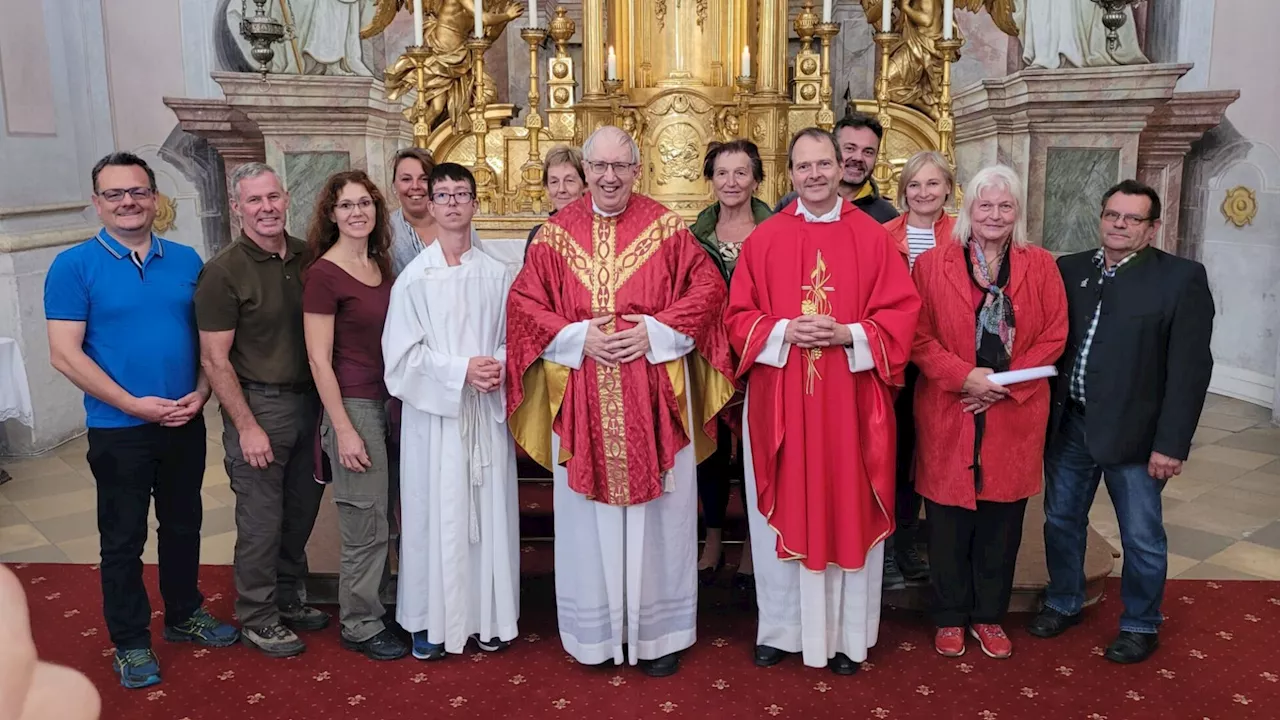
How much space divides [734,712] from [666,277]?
133 centimetres

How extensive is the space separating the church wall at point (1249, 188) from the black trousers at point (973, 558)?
4555mm

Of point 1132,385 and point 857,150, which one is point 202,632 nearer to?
point 857,150

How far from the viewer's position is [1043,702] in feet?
10.0

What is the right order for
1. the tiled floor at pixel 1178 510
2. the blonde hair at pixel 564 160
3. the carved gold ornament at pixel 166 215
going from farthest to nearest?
1. the carved gold ornament at pixel 166 215
2. the tiled floor at pixel 1178 510
3. the blonde hair at pixel 564 160

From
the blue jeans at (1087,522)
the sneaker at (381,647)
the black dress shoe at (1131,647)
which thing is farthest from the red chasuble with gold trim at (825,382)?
the sneaker at (381,647)

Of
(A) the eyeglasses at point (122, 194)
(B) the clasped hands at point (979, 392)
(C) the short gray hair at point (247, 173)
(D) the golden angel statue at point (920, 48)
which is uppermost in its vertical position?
(D) the golden angel statue at point (920, 48)

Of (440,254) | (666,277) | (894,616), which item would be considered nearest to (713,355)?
(666,277)

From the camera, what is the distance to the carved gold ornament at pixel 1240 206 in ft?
23.0

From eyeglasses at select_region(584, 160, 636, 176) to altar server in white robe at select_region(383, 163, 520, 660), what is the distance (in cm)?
38

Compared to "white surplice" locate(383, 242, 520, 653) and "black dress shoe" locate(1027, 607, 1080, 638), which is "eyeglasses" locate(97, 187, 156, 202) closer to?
"white surplice" locate(383, 242, 520, 653)

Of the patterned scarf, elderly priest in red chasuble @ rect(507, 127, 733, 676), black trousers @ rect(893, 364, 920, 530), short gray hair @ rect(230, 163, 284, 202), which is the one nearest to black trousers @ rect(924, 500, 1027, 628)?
black trousers @ rect(893, 364, 920, 530)

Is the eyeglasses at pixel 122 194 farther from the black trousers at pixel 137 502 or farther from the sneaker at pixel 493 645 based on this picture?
the sneaker at pixel 493 645

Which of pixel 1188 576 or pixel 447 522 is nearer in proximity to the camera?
pixel 447 522

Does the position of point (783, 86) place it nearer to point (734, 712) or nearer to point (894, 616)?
point (894, 616)
